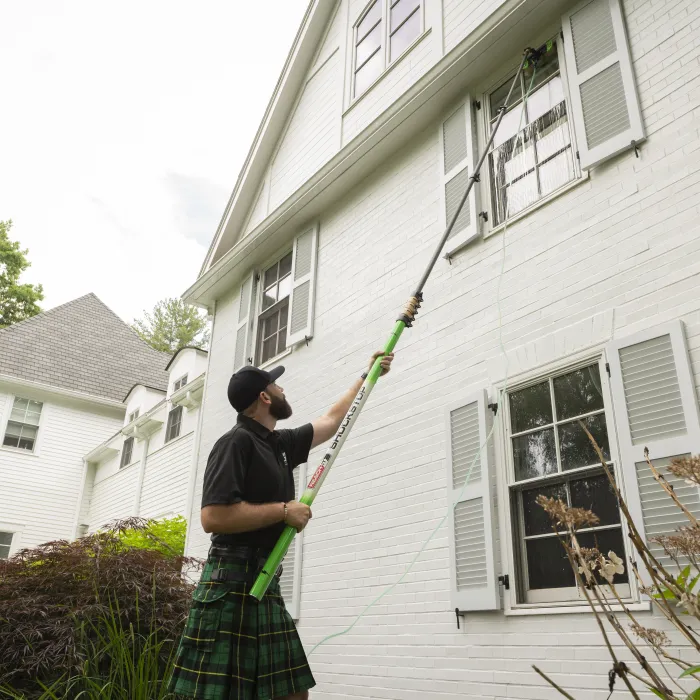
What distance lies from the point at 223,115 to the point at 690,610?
45.8 feet

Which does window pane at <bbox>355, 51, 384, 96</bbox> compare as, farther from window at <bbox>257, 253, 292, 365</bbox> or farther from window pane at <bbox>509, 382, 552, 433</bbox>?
window pane at <bbox>509, 382, 552, 433</bbox>

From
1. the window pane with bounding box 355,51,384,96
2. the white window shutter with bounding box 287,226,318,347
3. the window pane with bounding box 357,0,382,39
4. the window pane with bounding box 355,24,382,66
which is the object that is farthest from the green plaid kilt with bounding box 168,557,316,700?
the window pane with bounding box 357,0,382,39

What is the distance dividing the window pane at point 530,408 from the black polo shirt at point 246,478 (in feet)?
6.01

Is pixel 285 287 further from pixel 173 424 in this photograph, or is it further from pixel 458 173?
pixel 173 424

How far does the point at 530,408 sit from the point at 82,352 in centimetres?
1450

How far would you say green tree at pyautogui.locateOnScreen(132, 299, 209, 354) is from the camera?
24.7m

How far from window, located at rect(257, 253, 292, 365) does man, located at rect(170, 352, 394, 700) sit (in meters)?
4.58

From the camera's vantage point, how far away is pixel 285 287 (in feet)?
24.7

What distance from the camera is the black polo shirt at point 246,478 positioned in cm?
256

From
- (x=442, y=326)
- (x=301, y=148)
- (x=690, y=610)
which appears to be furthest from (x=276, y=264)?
(x=690, y=610)

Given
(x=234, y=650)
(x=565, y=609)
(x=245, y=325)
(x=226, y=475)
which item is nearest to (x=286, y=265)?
(x=245, y=325)

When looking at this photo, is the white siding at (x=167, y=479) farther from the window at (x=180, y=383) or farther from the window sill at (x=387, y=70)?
the window sill at (x=387, y=70)

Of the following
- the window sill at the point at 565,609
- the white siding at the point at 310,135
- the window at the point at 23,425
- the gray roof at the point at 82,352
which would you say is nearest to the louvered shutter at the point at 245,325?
the white siding at the point at 310,135

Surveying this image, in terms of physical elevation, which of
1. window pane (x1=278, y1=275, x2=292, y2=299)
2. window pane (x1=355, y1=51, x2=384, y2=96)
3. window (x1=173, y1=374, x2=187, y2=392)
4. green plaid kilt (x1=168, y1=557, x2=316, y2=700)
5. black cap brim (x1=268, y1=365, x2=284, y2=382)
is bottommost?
green plaid kilt (x1=168, y1=557, x2=316, y2=700)
